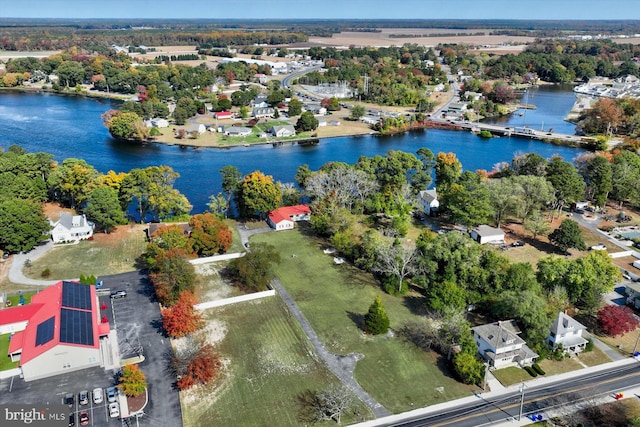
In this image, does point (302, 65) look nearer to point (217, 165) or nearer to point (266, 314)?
point (217, 165)

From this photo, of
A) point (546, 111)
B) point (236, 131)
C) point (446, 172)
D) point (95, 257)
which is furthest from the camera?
point (546, 111)

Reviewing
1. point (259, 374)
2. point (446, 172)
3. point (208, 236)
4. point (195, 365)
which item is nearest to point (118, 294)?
point (208, 236)

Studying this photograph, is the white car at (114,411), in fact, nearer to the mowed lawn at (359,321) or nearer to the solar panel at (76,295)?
the solar panel at (76,295)

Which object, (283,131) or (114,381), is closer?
(114,381)

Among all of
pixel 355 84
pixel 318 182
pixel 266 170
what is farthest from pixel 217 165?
pixel 355 84

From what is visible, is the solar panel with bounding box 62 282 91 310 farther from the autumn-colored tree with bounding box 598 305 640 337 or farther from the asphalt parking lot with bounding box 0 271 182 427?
the autumn-colored tree with bounding box 598 305 640 337

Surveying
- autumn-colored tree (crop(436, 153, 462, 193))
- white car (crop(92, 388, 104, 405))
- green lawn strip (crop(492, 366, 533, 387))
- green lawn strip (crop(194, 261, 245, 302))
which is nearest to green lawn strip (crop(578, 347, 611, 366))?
green lawn strip (crop(492, 366, 533, 387))

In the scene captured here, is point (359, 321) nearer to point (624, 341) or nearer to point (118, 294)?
point (624, 341)
